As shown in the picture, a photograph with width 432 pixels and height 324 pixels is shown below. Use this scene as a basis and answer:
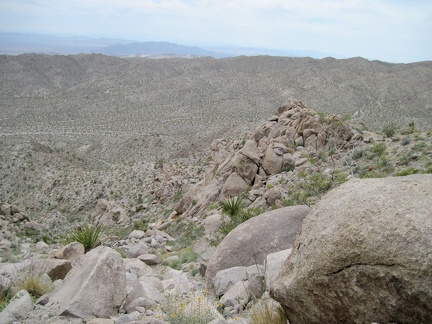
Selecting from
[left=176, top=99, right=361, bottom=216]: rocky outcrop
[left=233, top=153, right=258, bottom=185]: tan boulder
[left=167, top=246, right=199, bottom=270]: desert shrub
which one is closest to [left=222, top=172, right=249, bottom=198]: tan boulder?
[left=176, top=99, right=361, bottom=216]: rocky outcrop

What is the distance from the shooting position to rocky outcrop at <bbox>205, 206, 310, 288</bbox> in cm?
725

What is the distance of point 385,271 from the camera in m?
3.54

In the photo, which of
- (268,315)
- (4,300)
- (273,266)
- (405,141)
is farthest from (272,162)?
(268,315)

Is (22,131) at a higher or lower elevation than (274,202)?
lower

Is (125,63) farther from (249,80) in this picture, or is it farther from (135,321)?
(135,321)

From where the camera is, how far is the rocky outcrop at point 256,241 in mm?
7254

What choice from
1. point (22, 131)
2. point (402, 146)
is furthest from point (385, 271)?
point (22, 131)

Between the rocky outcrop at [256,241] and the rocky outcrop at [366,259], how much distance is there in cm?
280

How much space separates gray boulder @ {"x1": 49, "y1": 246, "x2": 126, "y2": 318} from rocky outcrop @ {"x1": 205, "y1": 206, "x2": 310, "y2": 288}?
1.86 metres

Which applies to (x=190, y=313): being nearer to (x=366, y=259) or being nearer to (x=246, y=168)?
(x=366, y=259)

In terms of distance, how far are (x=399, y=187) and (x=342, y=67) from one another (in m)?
87.9

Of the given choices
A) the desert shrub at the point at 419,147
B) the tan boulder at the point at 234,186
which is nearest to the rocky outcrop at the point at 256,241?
the desert shrub at the point at 419,147

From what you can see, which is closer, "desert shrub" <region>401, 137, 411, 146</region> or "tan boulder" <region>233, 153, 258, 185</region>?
"desert shrub" <region>401, 137, 411, 146</region>

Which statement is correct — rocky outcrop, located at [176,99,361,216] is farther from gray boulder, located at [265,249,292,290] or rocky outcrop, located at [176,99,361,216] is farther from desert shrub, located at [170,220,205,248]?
gray boulder, located at [265,249,292,290]
